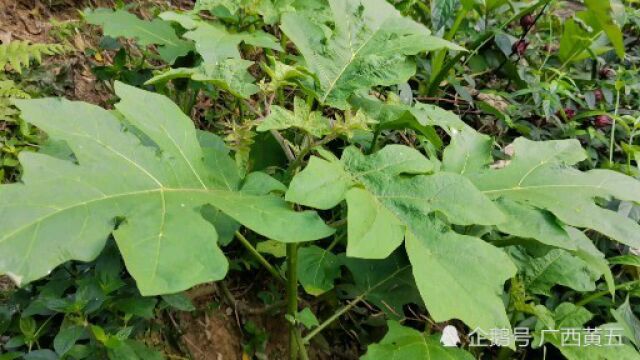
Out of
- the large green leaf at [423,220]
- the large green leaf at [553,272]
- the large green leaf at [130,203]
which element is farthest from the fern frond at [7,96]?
the large green leaf at [553,272]

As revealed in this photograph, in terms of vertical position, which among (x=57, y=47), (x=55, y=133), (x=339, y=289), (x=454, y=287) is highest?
(x=55, y=133)

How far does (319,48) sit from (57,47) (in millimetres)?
1212

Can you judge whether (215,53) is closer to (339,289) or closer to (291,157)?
(291,157)

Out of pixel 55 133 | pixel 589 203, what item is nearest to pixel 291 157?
pixel 55 133

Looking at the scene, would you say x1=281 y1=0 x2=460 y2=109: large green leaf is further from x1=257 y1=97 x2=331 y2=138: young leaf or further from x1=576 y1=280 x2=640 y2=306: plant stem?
x1=576 y1=280 x2=640 y2=306: plant stem

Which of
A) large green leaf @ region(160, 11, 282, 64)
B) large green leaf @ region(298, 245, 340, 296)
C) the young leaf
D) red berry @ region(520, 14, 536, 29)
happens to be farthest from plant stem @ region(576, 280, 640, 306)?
red berry @ region(520, 14, 536, 29)

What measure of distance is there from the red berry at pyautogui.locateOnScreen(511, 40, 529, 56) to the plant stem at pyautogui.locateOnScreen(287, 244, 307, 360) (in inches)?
87.8

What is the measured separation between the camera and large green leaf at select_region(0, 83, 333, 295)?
1.10 metres

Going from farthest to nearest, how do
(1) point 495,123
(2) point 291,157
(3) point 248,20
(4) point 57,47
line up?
(1) point 495,123, (4) point 57,47, (3) point 248,20, (2) point 291,157

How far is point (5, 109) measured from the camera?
218cm

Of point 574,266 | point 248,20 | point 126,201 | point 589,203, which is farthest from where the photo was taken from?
point 248,20

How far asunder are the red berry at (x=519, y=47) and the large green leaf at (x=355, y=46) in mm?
1499

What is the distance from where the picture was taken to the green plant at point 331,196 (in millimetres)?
1189

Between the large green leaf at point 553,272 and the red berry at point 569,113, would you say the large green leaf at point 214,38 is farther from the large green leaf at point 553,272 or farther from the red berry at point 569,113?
the red berry at point 569,113
